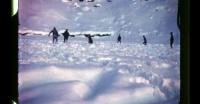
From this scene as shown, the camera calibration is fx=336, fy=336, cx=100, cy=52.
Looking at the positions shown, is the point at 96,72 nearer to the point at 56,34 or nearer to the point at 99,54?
the point at 99,54

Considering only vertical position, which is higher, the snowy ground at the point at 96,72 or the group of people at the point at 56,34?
the group of people at the point at 56,34

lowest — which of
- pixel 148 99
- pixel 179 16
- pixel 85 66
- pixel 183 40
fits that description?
pixel 148 99

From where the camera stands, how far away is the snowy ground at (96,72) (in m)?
1.33

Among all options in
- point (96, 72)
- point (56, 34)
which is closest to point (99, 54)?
point (96, 72)

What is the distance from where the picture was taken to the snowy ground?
4.36 ft

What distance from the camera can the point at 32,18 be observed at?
133 centimetres

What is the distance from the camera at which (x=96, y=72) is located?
1.39m

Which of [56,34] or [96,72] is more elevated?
[56,34]

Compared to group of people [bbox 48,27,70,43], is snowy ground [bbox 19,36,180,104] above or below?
below

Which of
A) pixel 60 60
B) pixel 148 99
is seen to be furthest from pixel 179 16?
pixel 60 60
